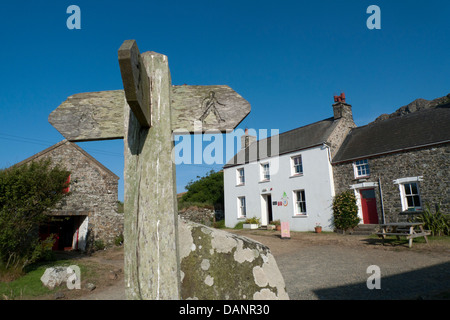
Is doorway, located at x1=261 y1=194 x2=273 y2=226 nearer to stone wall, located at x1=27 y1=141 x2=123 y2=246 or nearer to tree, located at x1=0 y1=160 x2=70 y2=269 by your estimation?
stone wall, located at x1=27 y1=141 x2=123 y2=246

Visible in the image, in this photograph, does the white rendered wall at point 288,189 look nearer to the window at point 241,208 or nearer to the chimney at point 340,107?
the window at point 241,208

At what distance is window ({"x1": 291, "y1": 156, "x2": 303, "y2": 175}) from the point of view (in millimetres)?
20922

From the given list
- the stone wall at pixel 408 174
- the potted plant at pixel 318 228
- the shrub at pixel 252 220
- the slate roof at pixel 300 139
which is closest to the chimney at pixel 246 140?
the slate roof at pixel 300 139

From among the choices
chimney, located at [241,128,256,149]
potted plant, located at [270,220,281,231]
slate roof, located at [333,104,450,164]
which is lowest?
potted plant, located at [270,220,281,231]

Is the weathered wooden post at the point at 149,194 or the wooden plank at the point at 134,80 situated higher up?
the wooden plank at the point at 134,80

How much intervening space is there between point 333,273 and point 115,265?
8.49 m

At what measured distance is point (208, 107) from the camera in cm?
186

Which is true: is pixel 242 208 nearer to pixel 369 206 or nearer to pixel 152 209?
pixel 369 206

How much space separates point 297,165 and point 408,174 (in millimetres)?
7144

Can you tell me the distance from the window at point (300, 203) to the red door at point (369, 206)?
3998mm

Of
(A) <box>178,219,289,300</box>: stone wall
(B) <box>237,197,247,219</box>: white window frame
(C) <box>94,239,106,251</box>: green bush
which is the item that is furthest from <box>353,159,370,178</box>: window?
(A) <box>178,219,289,300</box>: stone wall

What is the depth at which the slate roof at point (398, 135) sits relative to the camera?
15.8m

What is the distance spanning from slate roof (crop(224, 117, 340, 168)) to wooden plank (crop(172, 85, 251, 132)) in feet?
60.8
